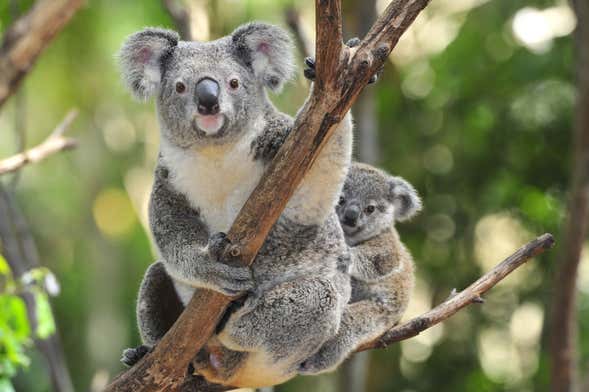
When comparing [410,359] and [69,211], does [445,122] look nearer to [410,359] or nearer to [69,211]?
[410,359]

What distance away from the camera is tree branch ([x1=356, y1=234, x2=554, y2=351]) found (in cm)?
402

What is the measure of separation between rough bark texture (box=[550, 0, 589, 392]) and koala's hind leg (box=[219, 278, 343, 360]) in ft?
9.76

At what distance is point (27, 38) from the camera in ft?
16.1

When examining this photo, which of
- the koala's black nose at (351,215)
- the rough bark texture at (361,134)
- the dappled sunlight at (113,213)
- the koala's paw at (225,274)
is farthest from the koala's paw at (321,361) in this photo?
the dappled sunlight at (113,213)

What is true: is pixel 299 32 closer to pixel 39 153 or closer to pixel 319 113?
pixel 39 153

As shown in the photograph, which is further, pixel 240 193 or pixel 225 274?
pixel 240 193

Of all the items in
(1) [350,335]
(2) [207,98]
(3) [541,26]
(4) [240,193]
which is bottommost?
(1) [350,335]

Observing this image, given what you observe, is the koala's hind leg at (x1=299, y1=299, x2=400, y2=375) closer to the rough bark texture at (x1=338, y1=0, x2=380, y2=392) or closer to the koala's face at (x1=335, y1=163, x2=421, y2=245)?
the koala's face at (x1=335, y1=163, x2=421, y2=245)

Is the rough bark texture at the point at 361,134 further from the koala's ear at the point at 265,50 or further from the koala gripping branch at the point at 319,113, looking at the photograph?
the koala gripping branch at the point at 319,113

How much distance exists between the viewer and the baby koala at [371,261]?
4348mm

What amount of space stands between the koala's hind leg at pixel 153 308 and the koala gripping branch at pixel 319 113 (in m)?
0.63

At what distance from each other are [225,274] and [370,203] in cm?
186

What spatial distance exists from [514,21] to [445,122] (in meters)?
1.22

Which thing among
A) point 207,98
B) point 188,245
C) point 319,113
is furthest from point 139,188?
point 319,113
